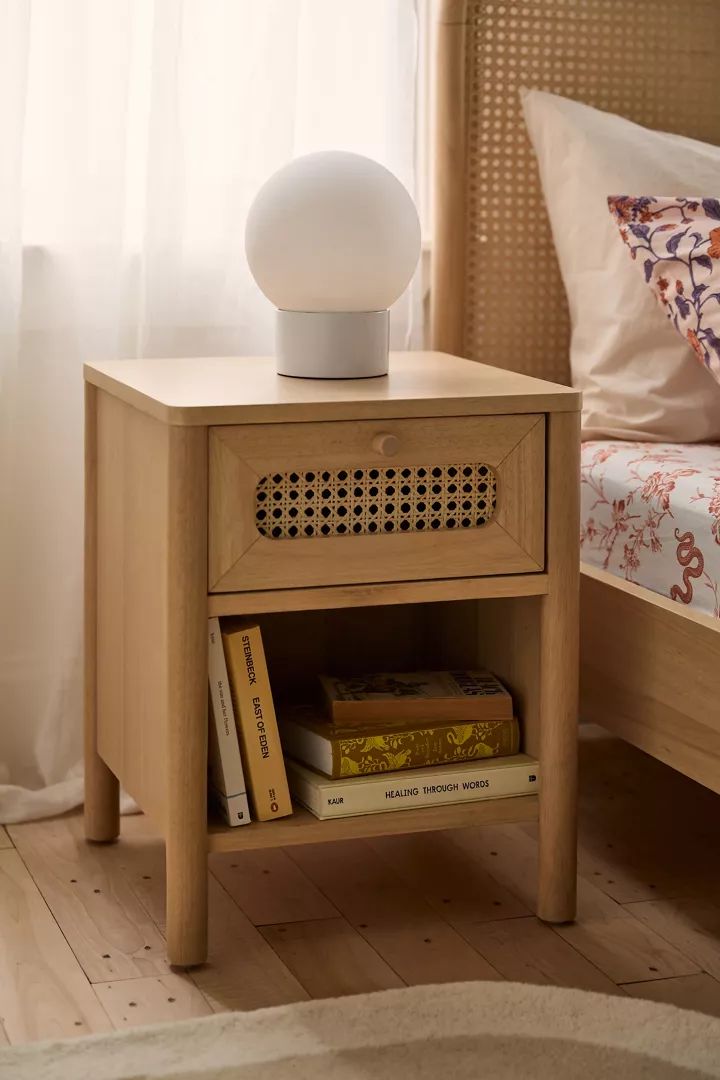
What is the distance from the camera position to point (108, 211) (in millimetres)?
1878

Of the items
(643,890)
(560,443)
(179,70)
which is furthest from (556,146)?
(643,890)

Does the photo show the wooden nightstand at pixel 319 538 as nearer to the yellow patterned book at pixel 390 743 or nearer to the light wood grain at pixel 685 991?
the yellow patterned book at pixel 390 743

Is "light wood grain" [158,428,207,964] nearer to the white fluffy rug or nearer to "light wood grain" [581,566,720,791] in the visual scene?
the white fluffy rug

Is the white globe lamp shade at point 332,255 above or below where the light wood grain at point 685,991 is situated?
above

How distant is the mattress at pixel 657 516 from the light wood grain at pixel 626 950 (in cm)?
35

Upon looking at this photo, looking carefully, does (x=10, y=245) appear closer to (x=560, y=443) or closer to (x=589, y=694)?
(x=560, y=443)

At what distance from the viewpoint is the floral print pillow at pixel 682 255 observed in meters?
1.67

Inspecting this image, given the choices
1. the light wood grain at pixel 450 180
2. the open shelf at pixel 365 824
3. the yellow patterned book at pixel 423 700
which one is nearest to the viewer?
the open shelf at pixel 365 824

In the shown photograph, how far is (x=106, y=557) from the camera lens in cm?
170

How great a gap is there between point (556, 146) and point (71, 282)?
2.19ft

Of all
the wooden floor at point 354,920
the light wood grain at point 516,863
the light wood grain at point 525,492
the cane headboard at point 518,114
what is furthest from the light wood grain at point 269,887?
the cane headboard at point 518,114

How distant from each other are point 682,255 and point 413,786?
685mm

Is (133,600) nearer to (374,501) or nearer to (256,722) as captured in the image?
(256,722)

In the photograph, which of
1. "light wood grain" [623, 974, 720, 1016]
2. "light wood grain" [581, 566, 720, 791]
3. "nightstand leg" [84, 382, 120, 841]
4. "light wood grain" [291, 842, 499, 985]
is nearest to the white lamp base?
"nightstand leg" [84, 382, 120, 841]
